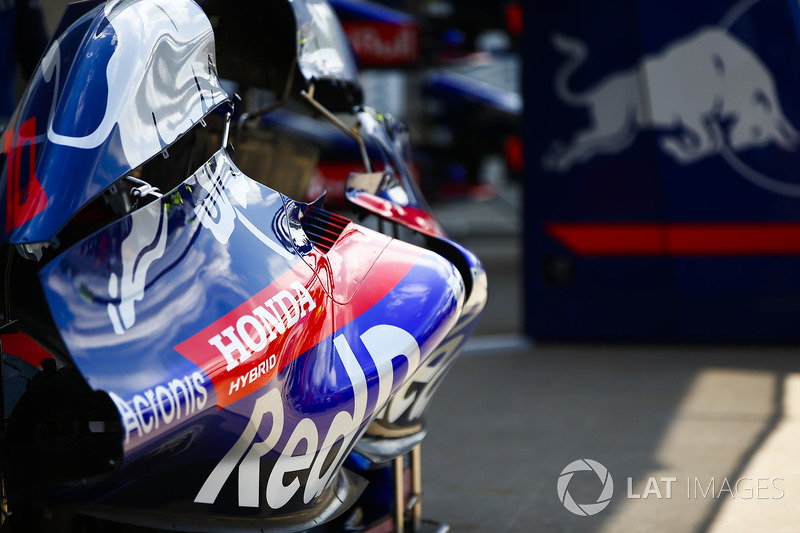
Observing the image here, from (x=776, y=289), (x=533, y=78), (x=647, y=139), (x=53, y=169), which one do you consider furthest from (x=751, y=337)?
(x=53, y=169)

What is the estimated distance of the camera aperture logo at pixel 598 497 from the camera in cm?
301

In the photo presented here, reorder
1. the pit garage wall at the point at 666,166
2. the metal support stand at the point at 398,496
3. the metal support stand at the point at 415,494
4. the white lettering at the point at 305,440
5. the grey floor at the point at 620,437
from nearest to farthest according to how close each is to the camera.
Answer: the white lettering at the point at 305,440, the metal support stand at the point at 398,496, the metal support stand at the point at 415,494, the grey floor at the point at 620,437, the pit garage wall at the point at 666,166

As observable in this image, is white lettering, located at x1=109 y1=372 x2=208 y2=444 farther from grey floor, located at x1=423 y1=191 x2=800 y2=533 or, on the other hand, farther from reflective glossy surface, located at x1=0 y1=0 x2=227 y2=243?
grey floor, located at x1=423 y1=191 x2=800 y2=533

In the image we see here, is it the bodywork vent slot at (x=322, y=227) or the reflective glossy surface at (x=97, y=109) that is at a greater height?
the reflective glossy surface at (x=97, y=109)

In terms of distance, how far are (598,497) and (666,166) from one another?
2.88m

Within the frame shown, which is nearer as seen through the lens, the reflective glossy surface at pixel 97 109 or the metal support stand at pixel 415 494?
the reflective glossy surface at pixel 97 109

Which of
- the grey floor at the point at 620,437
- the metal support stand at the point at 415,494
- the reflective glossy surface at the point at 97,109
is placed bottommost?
the grey floor at the point at 620,437

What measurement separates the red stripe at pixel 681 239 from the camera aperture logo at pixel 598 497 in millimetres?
2333

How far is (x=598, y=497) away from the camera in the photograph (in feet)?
10.3

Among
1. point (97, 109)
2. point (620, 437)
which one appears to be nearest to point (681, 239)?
point (620, 437)

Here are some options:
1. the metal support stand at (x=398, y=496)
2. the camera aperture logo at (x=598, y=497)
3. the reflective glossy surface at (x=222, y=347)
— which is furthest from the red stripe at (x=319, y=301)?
the camera aperture logo at (x=598, y=497)

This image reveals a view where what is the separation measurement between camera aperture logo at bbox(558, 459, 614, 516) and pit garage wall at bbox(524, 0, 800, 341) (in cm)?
231

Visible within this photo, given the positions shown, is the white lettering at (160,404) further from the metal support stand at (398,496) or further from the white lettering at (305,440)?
the metal support stand at (398,496)

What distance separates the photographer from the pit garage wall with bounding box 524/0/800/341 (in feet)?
17.7
